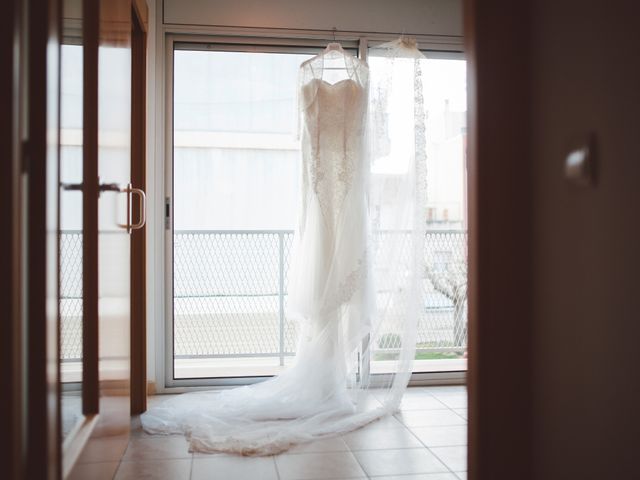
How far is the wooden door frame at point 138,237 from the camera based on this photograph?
2929 millimetres

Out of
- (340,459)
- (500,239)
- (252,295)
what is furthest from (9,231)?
(252,295)

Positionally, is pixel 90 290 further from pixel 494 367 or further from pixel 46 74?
pixel 494 367

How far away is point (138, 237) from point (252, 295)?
53.1 inches

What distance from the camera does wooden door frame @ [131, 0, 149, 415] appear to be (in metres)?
2.93

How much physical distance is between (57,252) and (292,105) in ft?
8.56

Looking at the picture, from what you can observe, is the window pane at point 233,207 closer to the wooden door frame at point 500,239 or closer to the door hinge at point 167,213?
the door hinge at point 167,213

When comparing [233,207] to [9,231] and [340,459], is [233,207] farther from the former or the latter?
[9,231]

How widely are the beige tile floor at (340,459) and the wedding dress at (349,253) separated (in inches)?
14.9

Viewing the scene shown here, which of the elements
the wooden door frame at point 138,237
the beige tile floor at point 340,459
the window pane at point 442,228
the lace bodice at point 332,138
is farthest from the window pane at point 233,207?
the beige tile floor at point 340,459

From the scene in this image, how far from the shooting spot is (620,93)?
1074 mm

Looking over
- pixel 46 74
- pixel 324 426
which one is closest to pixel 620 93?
pixel 46 74

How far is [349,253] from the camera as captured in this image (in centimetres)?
317

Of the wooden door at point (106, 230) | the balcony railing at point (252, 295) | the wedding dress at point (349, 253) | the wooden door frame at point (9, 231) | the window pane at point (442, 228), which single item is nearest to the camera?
the wooden door frame at point (9, 231)

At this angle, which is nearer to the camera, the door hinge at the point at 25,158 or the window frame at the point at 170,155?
the door hinge at the point at 25,158
